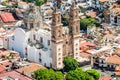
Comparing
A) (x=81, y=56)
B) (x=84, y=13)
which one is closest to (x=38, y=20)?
(x=81, y=56)

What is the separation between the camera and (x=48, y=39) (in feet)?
161

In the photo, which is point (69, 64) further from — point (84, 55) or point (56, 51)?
point (84, 55)

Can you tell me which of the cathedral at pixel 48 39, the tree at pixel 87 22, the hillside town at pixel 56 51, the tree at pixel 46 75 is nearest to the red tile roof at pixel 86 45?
the hillside town at pixel 56 51

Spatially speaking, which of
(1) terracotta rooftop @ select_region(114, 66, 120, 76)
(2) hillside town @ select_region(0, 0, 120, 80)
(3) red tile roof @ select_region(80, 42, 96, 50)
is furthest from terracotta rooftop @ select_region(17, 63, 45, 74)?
(3) red tile roof @ select_region(80, 42, 96, 50)

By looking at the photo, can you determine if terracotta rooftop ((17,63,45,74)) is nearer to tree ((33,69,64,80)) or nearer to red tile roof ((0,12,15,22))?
tree ((33,69,64,80))

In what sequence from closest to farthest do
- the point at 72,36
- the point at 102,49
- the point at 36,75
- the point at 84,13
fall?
the point at 36,75 < the point at 72,36 < the point at 102,49 < the point at 84,13

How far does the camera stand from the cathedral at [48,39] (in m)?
47.2

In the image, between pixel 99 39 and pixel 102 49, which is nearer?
pixel 102 49

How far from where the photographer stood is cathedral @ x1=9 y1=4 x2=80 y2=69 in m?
47.2

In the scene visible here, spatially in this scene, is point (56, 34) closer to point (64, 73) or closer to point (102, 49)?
point (64, 73)

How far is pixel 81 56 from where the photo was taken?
5156 cm

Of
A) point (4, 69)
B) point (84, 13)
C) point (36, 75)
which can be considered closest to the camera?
point (36, 75)

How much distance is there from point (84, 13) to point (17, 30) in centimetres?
2520

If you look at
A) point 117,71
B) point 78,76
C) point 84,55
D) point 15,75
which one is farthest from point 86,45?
point 15,75
